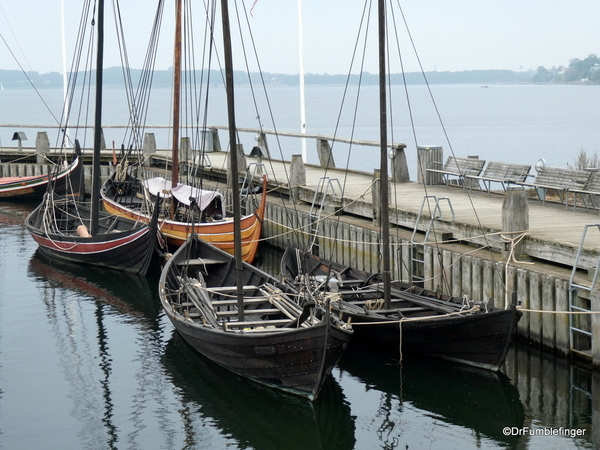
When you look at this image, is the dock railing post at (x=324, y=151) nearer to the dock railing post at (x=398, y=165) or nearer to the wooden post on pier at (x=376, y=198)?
the dock railing post at (x=398, y=165)

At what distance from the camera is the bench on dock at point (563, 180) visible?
16.0 m

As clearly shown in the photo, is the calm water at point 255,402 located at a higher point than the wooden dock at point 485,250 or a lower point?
lower

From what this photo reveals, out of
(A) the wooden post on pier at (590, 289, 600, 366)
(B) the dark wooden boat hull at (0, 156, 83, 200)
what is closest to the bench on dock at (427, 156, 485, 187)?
(A) the wooden post on pier at (590, 289, 600, 366)

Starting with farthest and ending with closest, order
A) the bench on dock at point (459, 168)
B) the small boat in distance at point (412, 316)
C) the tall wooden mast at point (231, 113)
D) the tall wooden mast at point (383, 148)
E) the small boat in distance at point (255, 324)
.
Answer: the bench on dock at point (459, 168)
the tall wooden mast at point (383, 148)
the small boat in distance at point (412, 316)
the tall wooden mast at point (231, 113)
the small boat in distance at point (255, 324)

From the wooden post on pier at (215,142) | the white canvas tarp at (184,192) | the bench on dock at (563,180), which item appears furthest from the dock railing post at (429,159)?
the wooden post on pier at (215,142)

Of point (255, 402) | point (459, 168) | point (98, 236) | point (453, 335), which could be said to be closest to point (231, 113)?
point (255, 402)

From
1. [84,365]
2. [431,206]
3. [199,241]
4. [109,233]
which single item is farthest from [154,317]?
[431,206]

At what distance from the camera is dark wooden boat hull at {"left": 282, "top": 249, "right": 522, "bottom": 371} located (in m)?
12.0

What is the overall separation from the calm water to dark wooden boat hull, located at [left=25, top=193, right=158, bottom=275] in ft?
15.8

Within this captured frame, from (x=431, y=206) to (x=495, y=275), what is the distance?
409cm

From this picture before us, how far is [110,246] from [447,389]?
1145 cm

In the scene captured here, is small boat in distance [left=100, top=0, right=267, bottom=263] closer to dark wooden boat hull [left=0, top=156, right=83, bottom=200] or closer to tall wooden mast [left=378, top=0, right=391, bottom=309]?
dark wooden boat hull [left=0, top=156, right=83, bottom=200]

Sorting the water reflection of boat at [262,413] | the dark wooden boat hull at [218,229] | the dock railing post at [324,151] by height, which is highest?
the dock railing post at [324,151]

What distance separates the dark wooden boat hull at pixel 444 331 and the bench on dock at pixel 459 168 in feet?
18.8
